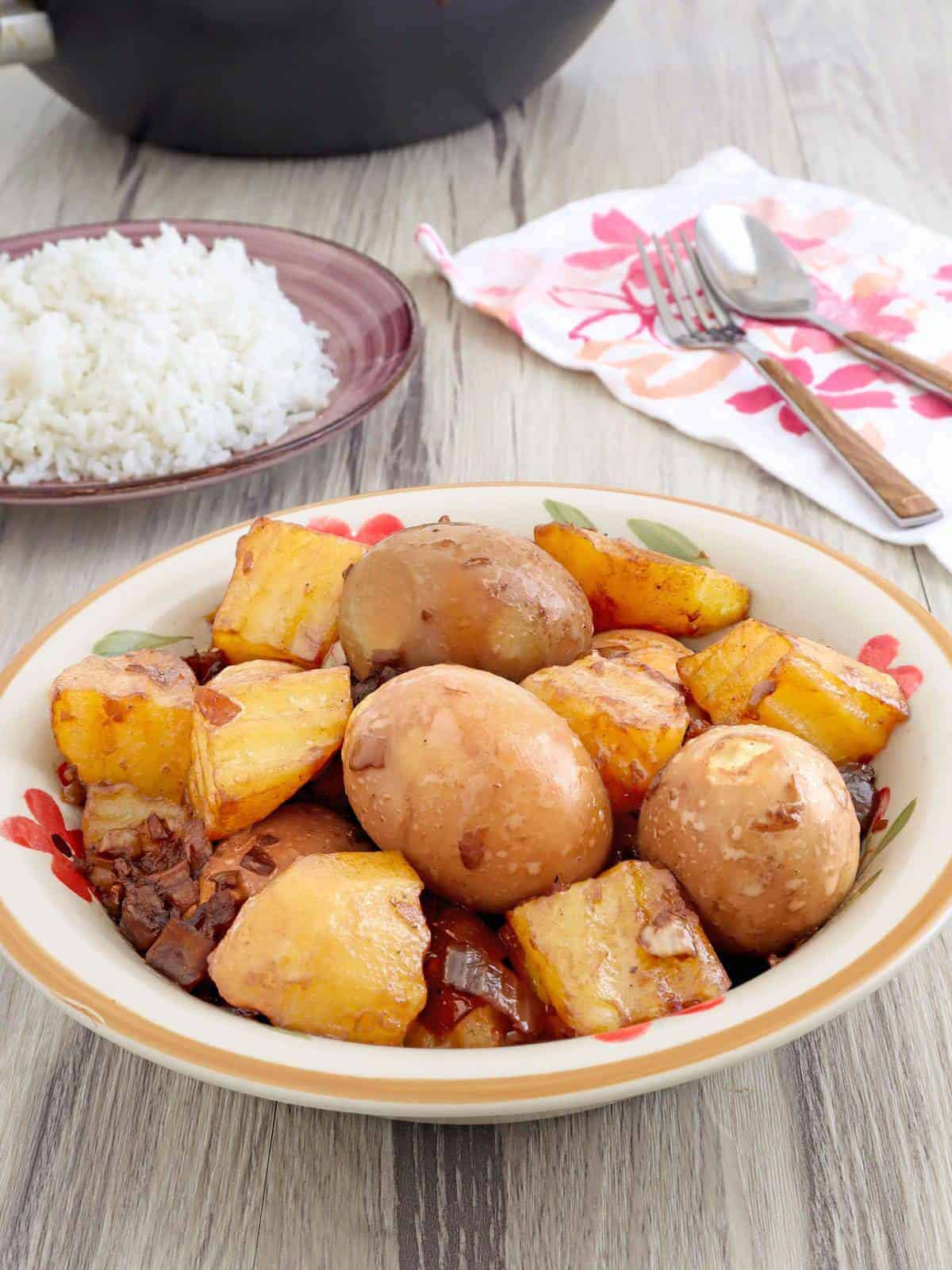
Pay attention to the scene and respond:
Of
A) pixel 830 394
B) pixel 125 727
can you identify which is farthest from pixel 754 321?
pixel 125 727

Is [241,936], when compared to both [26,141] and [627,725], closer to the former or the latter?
[627,725]

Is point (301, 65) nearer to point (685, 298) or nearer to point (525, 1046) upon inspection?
point (685, 298)

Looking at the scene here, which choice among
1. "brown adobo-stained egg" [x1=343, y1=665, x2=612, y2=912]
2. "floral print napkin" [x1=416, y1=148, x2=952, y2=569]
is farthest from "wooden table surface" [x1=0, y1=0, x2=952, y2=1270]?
"brown adobo-stained egg" [x1=343, y1=665, x2=612, y2=912]

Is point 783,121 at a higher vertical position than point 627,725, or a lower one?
lower

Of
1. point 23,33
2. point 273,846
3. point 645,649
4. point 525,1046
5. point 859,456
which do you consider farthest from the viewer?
point 23,33

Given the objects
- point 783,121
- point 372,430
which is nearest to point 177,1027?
point 372,430

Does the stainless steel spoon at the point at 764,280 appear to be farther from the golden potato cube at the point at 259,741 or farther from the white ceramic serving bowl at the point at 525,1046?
the golden potato cube at the point at 259,741

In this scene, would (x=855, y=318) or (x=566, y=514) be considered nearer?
(x=566, y=514)
